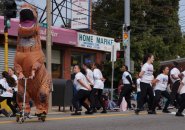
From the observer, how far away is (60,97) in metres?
19.1

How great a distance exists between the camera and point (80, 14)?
29344 mm

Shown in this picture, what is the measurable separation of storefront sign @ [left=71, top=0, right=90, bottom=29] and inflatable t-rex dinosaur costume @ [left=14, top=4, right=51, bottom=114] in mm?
17133

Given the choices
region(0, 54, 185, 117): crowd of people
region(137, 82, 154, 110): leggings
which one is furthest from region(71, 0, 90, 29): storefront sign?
region(137, 82, 154, 110): leggings

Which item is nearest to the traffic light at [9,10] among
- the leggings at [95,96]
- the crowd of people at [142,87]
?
the crowd of people at [142,87]

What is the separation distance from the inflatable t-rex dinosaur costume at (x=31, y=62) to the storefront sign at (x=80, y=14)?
56.2 feet

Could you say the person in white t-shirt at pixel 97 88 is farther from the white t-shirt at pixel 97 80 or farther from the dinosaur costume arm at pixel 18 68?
the dinosaur costume arm at pixel 18 68

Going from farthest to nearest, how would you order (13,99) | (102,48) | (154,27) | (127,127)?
(154,27) → (102,48) → (13,99) → (127,127)

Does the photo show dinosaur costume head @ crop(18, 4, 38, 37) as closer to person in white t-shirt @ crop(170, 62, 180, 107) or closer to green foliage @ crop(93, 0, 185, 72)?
person in white t-shirt @ crop(170, 62, 180, 107)

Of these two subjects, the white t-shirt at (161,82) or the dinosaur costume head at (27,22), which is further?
the white t-shirt at (161,82)

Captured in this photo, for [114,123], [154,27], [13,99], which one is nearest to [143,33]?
[154,27]

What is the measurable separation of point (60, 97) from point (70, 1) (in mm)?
12408

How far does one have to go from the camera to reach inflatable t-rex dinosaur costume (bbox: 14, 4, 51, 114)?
11.9 m

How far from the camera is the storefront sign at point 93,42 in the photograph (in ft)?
89.8

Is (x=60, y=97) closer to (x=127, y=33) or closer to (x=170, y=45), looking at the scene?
(x=127, y=33)
